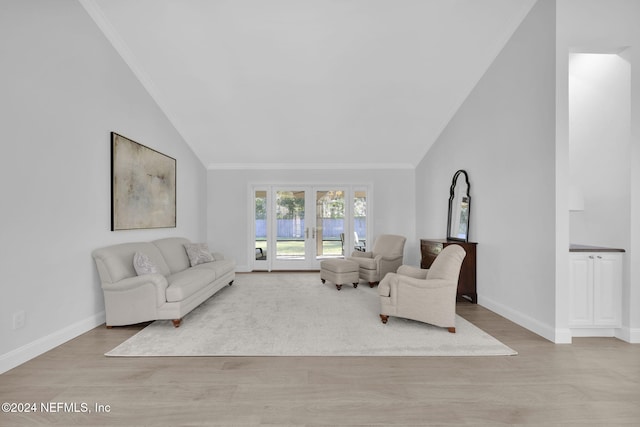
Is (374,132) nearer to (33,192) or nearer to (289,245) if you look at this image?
(289,245)

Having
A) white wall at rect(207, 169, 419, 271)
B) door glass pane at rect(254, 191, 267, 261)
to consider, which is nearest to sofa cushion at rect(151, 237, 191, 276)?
white wall at rect(207, 169, 419, 271)

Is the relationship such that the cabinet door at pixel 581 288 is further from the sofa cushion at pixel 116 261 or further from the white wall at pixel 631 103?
the sofa cushion at pixel 116 261

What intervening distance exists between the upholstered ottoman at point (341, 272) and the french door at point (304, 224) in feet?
5.47

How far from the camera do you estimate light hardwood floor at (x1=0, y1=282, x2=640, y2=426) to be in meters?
2.02

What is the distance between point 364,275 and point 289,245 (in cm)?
230

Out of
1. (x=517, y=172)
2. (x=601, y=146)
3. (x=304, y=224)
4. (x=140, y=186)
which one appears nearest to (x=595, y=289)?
(x=517, y=172)

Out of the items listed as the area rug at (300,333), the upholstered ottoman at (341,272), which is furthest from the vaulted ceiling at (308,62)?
the area rug at (300,333)

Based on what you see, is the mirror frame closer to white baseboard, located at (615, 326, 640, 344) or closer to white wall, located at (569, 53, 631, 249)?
white wall, located at (569, 53, 631, 249)


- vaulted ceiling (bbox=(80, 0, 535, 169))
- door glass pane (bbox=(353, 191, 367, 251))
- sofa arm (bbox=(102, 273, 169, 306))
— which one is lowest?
sofa arm (bbox=(102, 273, 169, 306))

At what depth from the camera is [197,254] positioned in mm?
5406

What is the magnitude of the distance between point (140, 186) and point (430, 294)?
4.31 meters

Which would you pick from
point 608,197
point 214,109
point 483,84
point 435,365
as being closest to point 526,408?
point 435,365

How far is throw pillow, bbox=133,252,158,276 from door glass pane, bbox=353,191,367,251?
15.3 ft

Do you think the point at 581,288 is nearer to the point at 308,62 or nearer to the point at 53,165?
the point at 308,62
